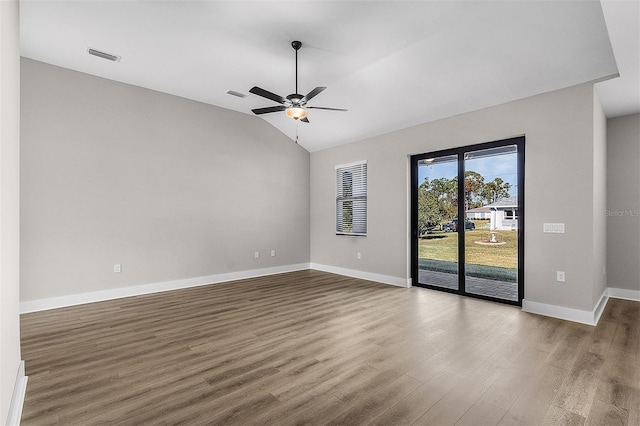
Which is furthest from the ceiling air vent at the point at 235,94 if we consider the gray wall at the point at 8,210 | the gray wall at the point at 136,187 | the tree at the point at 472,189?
the tree at the point at 472,189

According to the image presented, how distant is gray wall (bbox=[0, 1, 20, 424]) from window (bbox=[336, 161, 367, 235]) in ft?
17.1

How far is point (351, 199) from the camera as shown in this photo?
6.67 m

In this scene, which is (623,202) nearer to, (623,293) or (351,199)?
(623,293)

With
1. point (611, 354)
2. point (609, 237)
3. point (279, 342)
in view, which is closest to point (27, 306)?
point (279, 342)

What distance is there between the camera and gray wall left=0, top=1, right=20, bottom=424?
5.39 feet

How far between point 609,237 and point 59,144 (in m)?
8.25

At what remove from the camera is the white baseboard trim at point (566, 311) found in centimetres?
366

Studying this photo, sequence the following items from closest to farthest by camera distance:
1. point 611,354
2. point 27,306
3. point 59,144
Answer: point 611,354, point 27,306, point 59,144

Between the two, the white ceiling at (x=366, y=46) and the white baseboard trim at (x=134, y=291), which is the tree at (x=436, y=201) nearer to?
the white ceiling at (x=366, y=46)

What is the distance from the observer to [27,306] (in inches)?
162

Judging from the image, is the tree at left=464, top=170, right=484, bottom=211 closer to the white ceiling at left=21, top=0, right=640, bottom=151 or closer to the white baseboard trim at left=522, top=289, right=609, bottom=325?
the white ceiling at left=21, top=0, right=640, bottom=151

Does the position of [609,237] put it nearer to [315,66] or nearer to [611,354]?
[611,354]

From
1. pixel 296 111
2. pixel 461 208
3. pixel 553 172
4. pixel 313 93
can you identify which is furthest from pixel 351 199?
pixel 553 172

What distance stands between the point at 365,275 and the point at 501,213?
2.73 m
